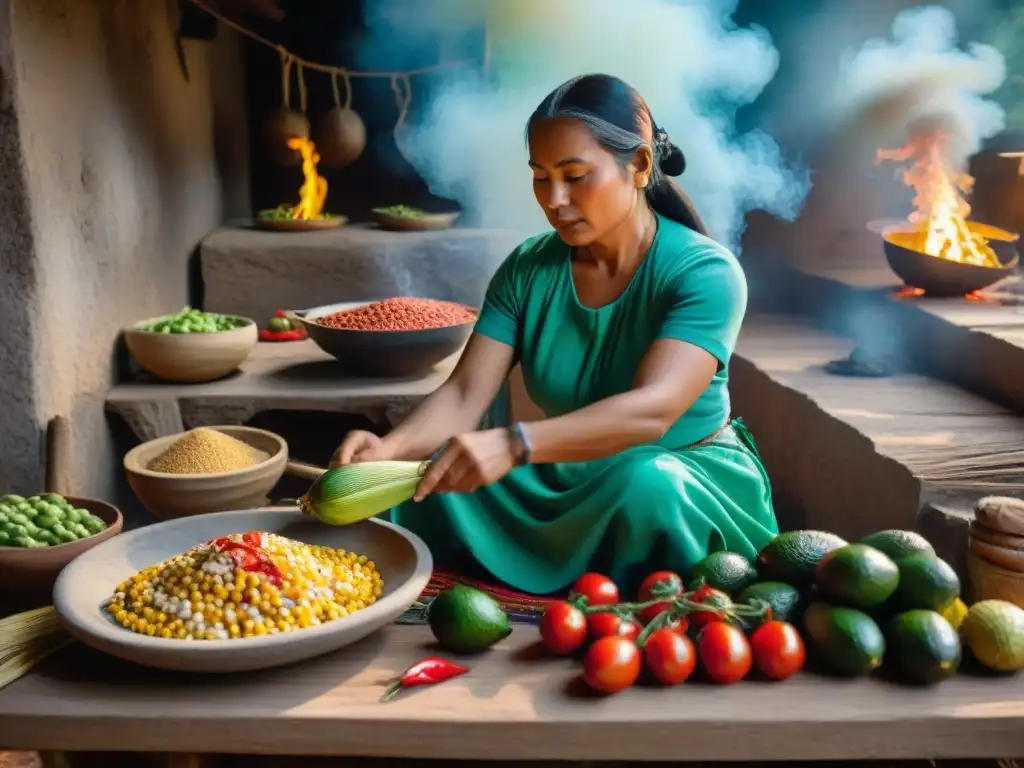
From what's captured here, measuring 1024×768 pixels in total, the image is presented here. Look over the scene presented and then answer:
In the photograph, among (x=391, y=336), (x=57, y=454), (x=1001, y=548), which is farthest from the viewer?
(x=391, y=336)

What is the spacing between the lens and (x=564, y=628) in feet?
6.00

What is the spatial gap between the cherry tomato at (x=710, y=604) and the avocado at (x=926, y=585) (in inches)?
12.6

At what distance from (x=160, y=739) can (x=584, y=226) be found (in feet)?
4.24

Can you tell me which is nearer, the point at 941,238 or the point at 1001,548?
the point at 1001,548

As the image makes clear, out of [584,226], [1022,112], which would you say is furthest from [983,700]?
[1022,112]

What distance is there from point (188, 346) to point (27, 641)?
1760mm

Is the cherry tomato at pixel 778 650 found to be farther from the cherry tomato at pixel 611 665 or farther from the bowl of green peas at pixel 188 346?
the bowl of green peas at pixel 188 346

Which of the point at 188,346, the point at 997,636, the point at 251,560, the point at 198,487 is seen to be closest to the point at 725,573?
the point at 997,636

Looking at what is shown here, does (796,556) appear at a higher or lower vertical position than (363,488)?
lower

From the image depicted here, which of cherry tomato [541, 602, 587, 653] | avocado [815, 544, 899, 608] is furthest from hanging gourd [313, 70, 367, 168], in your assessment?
avocado [815, 544, 899, 608]

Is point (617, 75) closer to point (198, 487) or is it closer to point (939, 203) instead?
point (939, 203)

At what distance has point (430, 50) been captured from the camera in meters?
5.93

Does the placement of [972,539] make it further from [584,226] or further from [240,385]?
[240,385]

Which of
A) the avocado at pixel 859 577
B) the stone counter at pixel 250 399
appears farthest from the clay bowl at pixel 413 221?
the avocado at pixel 859 577
